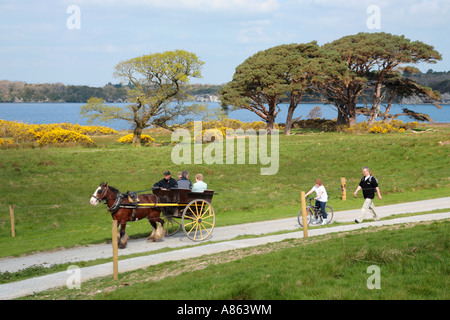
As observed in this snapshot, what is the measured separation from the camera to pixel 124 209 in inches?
631

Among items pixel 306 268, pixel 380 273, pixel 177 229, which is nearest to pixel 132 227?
pixel 177 229

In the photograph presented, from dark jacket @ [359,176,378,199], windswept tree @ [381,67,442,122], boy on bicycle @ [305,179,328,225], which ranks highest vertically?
windswept tree @ [381,67,442,122]

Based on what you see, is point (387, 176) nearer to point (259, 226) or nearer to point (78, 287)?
point (259, 226)

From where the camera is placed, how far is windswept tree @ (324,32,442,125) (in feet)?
190

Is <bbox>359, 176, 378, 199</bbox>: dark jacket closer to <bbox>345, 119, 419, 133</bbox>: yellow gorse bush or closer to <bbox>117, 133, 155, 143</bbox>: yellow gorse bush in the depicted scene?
<bbox>117, 133, 155, 143</bbox>: yellow gorse bush

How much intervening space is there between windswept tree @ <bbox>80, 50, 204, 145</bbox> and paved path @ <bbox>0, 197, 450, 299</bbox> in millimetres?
32109

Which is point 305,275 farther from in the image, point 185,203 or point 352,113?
point 352,113

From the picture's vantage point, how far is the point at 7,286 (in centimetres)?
1166

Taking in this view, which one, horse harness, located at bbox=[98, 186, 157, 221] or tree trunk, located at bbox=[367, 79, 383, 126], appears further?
tree trunk, located at bbox=[367, 79, 383, 126]

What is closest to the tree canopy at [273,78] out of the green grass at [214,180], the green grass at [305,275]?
the green grass at [214,180]

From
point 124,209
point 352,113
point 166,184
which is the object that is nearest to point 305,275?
point 124,209

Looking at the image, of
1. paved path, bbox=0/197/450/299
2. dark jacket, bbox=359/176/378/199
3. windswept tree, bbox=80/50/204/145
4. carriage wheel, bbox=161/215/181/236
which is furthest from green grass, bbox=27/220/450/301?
windswept tree, bbox=80/50/204/145

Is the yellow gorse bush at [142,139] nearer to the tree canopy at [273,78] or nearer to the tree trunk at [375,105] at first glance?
the tree canopy at [273,78]
